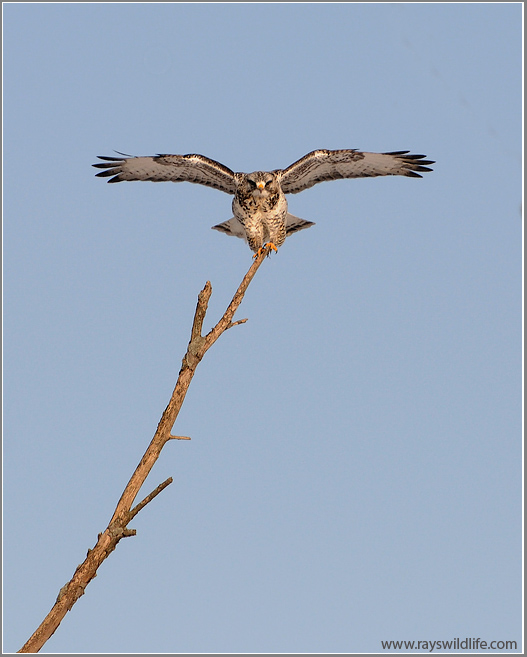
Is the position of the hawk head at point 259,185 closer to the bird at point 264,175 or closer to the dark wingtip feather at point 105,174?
the bird at point 264,175

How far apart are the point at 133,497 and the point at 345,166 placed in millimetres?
8243

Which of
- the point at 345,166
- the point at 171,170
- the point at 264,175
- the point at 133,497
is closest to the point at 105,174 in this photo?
the point at 171,170

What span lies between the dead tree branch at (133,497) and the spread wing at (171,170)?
204 inches

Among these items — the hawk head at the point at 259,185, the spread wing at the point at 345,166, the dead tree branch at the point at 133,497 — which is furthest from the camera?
the spread wing at the point at 345,166

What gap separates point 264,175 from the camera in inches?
563

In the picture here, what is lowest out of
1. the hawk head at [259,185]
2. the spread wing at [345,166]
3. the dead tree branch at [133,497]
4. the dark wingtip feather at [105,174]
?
the dead tree branch at [133,497]

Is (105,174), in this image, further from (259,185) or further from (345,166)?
(345,166)

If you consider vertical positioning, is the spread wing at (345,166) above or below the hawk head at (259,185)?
above

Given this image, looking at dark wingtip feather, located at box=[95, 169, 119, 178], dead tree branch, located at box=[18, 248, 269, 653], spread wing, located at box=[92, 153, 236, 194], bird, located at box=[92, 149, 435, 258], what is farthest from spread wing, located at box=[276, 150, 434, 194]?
dead tree branch, located at box=[18, 248, 269, 653]

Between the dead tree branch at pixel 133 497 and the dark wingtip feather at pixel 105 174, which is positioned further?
the dark wingtip feather at pixel 105 174

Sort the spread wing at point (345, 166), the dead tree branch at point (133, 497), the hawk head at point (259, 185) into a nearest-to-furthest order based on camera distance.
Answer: the dead tree branch at point (133, 497) → the hawk head at point (259, 185) → the spread wing at point (345, 166)

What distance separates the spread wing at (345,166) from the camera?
14711 mm

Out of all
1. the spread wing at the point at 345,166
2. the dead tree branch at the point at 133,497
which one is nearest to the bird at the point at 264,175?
the spread wing at the point at 345,166

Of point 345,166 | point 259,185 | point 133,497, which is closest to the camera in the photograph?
point 133,497
